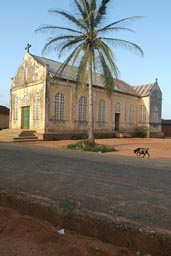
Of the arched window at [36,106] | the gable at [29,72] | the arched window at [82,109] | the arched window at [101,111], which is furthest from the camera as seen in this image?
the arched window at [101,111]

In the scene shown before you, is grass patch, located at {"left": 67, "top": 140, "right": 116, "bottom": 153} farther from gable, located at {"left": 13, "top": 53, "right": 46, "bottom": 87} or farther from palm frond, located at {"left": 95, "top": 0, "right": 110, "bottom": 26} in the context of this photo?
gable, located at {"left": 13, "top": 53, "right": 46, "bottom": 87}

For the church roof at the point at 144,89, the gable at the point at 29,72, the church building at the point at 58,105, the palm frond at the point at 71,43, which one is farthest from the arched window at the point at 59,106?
the church roof at the point at 144,89

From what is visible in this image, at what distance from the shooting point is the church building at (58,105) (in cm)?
2328

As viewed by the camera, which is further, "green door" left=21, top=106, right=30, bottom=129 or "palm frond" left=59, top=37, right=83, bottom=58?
"green door" left=21, top=106, right=30, bottom=129

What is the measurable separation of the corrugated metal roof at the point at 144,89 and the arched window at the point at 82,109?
1032cm

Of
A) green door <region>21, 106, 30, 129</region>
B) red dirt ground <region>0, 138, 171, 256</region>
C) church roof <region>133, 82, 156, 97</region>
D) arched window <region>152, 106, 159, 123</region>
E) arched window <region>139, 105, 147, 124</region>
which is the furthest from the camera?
arched window <region>152, 106, 159, 123</region>

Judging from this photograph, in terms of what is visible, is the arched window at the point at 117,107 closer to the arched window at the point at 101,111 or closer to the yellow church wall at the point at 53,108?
the arched window at the point at 101,111

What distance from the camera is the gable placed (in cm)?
2378

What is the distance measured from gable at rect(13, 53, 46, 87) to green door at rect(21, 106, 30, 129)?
8.91 ft

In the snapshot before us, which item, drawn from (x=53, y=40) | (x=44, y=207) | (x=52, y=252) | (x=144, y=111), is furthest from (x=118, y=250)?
(x=144, y=111)

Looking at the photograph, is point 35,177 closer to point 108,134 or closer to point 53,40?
point 53,40

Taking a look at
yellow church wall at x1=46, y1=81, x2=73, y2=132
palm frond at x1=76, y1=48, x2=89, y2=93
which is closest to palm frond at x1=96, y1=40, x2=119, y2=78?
palm frond at x1=76, y1=48, x2=89, y2=93

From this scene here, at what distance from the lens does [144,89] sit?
3425cm

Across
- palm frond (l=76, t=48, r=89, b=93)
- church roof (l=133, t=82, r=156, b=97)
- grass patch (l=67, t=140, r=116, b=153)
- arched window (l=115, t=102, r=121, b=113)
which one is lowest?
grass patch (l=67, t=140, r=116, b=153)
